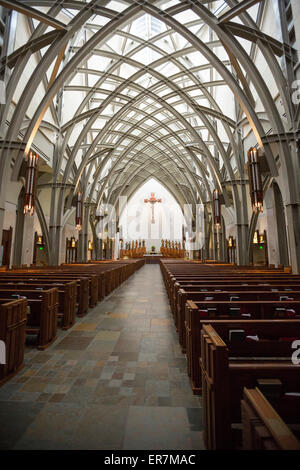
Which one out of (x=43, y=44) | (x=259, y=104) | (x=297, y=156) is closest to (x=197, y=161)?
(x=259, y=104)

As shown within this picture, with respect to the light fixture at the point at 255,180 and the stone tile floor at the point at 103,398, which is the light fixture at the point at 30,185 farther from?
the light fixture at the point at 255,180

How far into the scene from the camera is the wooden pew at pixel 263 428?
2.80 feet

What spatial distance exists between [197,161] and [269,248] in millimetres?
9450

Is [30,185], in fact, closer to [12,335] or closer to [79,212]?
[79,212]

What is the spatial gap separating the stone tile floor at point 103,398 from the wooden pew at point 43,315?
170 mm

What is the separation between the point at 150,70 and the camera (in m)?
15.0

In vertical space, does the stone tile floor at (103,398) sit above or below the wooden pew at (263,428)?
below

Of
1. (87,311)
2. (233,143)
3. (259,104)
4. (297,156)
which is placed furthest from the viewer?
(233,143)

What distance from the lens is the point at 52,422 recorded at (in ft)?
6.42

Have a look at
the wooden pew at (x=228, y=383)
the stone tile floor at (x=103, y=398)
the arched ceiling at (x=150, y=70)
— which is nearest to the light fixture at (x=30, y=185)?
the arched ceiling at (x=150, y=70)

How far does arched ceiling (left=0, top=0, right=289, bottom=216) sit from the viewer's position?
8.93 m

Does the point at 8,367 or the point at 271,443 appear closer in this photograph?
the point at 271,443

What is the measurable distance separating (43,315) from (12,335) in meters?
0.81

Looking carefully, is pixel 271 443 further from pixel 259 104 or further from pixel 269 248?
pixel 269 248
